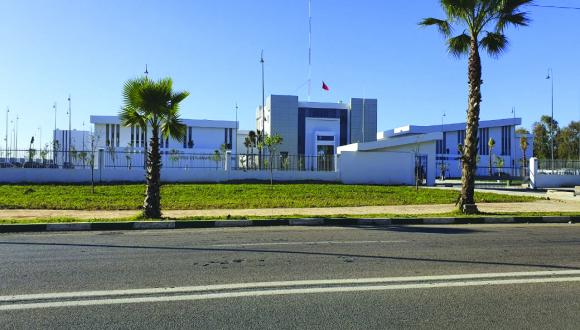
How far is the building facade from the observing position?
67.3 metres

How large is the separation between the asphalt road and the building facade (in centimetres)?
5725

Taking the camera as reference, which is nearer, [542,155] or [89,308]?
[89,308]

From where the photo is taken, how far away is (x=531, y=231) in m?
12.0

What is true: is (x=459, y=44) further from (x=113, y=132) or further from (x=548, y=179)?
(x=113, y=132)

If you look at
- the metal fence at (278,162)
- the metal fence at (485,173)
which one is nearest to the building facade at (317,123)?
the metal fence at (485,173)

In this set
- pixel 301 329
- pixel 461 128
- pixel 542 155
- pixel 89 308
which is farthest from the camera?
pixel 542 155

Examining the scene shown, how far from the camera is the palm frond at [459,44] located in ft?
55.0

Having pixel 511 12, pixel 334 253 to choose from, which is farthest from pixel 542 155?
pixel 334 253

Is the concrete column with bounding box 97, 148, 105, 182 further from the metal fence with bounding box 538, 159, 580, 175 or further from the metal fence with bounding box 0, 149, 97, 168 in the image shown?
the metal fence with bounding box 538, 159, 580, 175

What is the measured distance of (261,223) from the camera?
1338cm

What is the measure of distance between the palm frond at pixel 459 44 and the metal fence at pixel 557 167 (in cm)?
2020

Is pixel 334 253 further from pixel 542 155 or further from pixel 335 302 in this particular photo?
pixel 542 155

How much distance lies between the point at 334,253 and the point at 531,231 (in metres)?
6.27

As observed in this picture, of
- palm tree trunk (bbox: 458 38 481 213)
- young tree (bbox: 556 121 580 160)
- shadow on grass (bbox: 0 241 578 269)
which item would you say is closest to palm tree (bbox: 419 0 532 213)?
palm tree trunk (bbox: 458 38 481 213)
